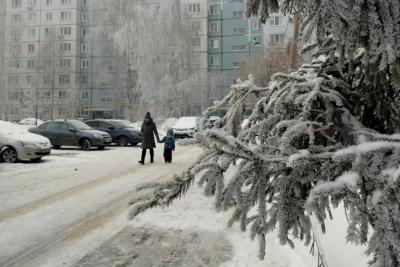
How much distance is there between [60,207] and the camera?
25.7ft

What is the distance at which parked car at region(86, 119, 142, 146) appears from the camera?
24406 millimetres

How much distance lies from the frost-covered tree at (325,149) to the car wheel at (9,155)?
1304 centimetres

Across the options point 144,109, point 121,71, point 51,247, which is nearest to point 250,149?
point 51,247

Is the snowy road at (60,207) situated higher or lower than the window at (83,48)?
lower

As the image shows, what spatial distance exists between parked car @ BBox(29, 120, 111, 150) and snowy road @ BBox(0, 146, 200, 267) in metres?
6.67

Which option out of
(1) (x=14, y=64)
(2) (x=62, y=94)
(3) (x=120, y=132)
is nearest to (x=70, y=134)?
(3) (x=120, y=132)

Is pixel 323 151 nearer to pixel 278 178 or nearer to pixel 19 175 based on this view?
pixel 278 178

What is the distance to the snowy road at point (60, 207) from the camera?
5411 mm

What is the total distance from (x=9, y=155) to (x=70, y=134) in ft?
21.5

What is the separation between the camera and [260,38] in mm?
64062

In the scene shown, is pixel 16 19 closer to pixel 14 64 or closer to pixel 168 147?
pixel 14 64

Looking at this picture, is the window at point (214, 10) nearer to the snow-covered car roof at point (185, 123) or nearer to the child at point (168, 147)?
the snow-covered car roof at point (185, 123)

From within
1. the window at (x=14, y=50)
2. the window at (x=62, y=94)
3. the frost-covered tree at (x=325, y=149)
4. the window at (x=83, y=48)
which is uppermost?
the window at (x=83, y=48)

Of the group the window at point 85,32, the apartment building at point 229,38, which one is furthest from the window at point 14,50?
the apartment building at point 229,38
